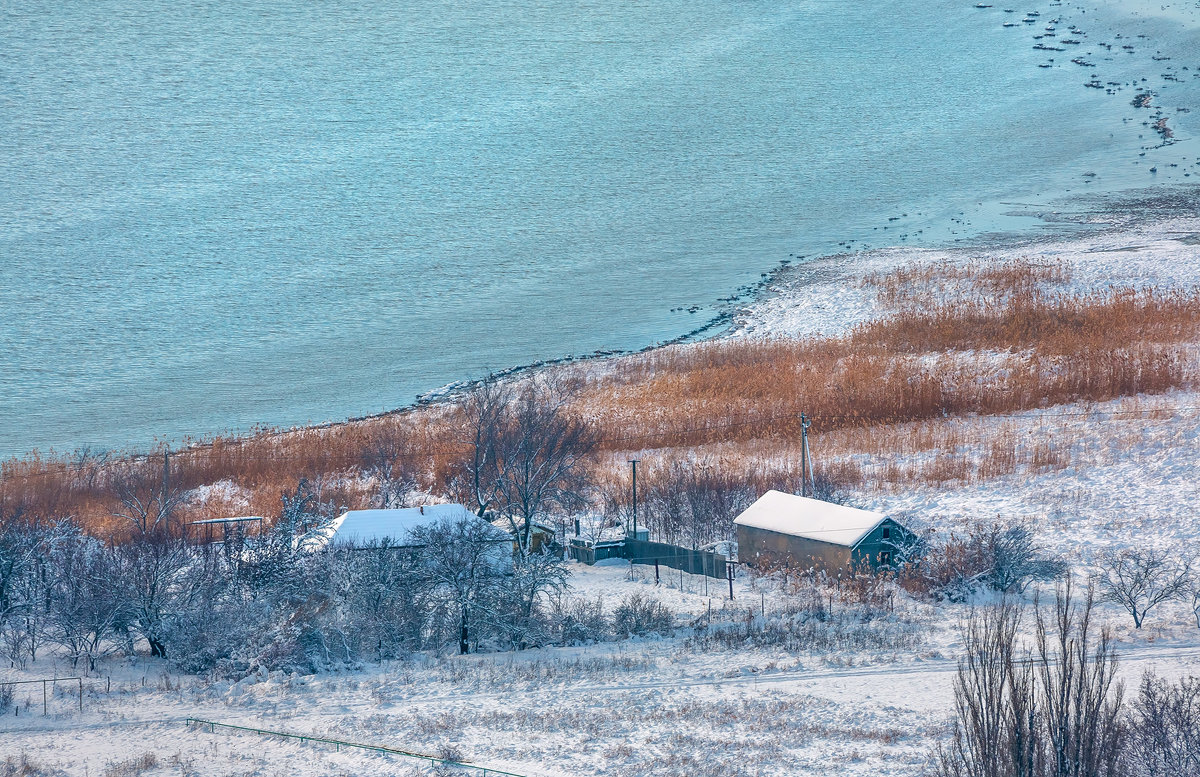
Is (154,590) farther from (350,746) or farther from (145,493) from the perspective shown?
(145,493)

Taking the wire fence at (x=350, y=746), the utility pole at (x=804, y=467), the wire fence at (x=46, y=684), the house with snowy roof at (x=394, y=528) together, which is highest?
the utility pole at (x=804, y=467)

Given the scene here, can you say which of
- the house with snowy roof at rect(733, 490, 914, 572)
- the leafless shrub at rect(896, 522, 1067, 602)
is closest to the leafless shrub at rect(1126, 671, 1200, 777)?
the leafless shrub at rect(896, 522, 1067, 602)

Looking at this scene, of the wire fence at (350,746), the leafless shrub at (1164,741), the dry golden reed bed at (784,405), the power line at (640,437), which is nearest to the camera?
the leafless shrub at (1164,741)

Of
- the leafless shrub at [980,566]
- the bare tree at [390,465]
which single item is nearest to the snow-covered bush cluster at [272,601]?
the bare tree at [390,465]

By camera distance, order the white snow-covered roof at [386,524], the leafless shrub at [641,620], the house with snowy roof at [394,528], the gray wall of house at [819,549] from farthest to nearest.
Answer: the white snow-covered roof at [386,524]
the house with snowy roof at [394,528]
the gray wall of house at [819,549]
the leafless shrub at [641,620]

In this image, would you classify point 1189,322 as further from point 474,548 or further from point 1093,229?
point 474,548

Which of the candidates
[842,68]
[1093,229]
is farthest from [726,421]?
[842,68]

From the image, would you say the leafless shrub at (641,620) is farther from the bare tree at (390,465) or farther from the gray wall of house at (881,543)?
the bare tree at (390,465)

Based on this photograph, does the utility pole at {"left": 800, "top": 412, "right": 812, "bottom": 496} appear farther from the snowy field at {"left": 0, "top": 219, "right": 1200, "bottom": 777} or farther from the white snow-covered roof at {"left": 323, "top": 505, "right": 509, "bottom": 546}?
the white snow-covered roof at {"left": 323, "top": 505, "right": 509, "bottom": 546}
